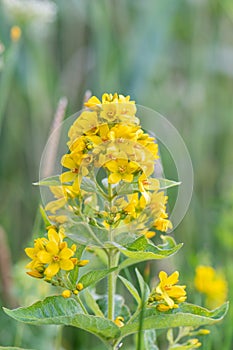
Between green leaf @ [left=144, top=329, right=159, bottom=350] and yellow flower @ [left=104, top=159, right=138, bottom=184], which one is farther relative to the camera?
green leaf @ [left=144, top=329, right=159, bottom=350]

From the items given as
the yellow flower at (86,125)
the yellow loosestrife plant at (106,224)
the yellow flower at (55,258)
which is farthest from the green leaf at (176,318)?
the yellow flower at (86,125)

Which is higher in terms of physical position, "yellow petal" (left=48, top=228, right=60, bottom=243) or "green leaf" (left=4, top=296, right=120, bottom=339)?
"yellow petal" (left=48, top=228, right=60, bottom=243)

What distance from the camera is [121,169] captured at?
0.71 meters

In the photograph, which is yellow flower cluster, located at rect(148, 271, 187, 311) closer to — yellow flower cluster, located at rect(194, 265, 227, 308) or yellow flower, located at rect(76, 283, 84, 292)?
yellow flower, located at rect(76, 283, 84, 292)

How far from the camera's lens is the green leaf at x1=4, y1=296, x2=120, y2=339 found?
2.27 ft

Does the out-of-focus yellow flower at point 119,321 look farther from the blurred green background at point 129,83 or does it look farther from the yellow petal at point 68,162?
the blurred green background at point 129,83

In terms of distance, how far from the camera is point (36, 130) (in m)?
2.08

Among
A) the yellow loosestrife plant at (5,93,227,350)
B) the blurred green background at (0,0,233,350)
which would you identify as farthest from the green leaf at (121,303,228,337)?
the blurred green background at (0,0,233,350)

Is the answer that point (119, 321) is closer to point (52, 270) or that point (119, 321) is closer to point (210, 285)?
point (52, 270)

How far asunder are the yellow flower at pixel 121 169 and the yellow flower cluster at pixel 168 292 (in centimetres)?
12

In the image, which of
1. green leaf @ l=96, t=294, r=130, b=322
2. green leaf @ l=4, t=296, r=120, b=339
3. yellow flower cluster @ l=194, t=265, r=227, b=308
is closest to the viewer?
green leaf @ l=4, t=296, r=120, b=339

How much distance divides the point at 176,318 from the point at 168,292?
3 centimetres

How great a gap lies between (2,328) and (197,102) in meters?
1.03

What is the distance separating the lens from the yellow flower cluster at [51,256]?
71 cm
